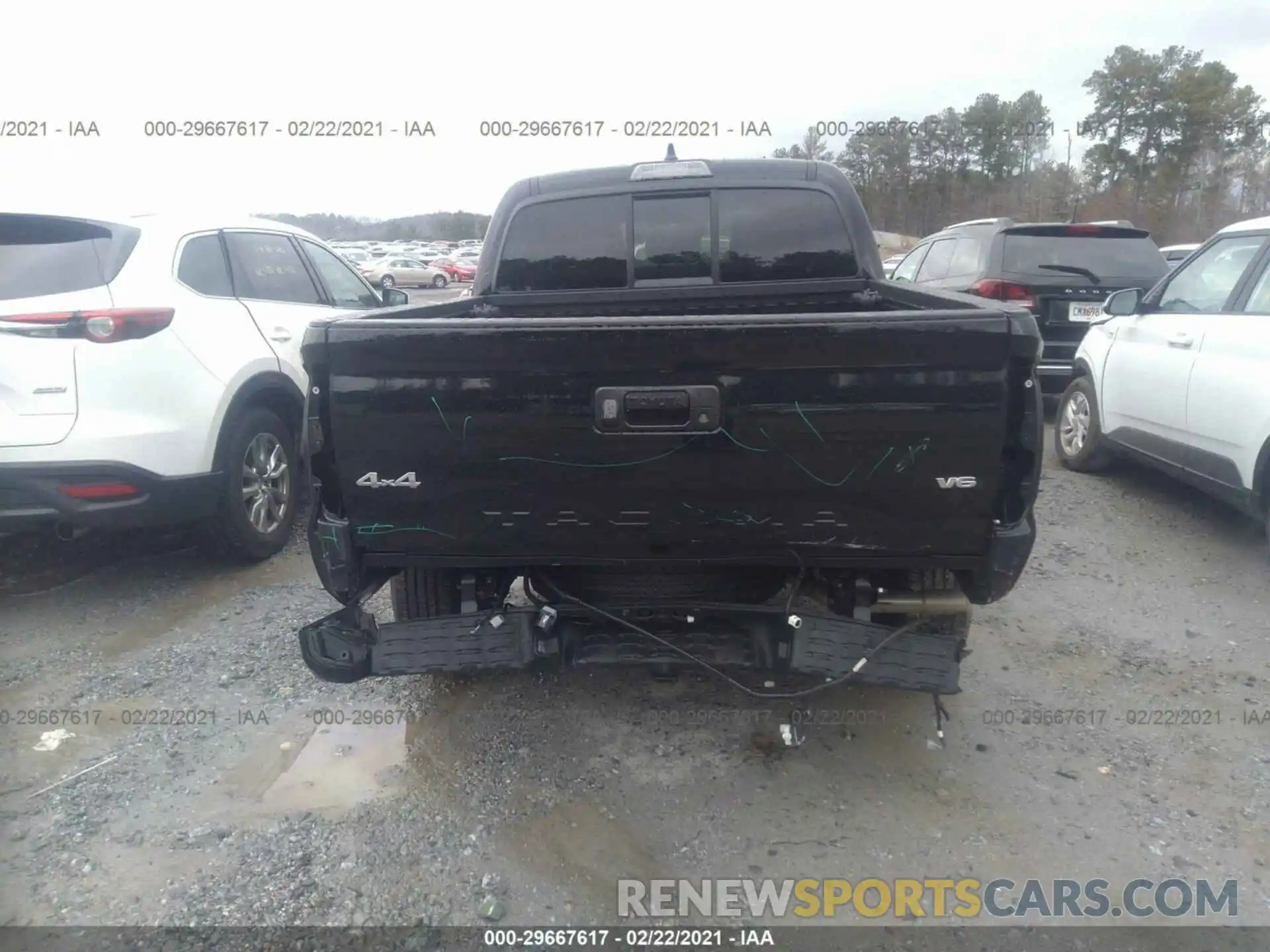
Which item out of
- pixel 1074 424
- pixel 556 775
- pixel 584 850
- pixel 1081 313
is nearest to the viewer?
pixel 584 850

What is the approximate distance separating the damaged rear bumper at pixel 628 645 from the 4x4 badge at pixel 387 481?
51 centimetres

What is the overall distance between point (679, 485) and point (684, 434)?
162mm

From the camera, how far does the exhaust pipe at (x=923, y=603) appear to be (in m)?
2.94

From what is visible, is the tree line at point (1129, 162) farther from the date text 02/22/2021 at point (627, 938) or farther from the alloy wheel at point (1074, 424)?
the date text 02/22/2021 at point (627, 938)

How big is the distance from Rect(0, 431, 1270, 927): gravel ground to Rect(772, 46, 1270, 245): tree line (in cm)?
1773

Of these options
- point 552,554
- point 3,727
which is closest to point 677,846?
point 552,554

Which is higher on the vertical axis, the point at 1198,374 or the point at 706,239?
the point at 706,239

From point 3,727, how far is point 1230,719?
4779 millimetres

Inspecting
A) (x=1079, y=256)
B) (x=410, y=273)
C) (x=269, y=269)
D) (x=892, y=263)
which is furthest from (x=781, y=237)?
(x=410, y=273)

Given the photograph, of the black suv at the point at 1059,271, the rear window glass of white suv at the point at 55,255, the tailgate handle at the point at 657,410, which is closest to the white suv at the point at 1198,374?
the black suv at the point at 1059,271

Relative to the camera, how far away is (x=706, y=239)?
4.20 m

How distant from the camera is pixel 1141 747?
130 inches

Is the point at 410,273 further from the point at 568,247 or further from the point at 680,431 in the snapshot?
the point at 680,431

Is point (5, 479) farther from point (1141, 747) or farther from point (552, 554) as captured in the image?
point (1141, 747)
